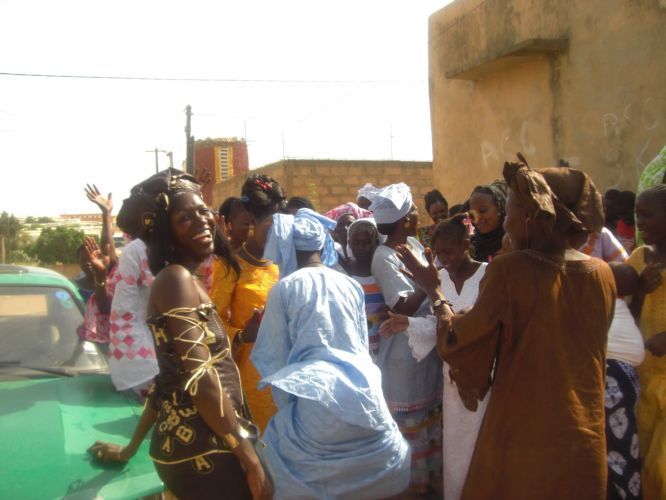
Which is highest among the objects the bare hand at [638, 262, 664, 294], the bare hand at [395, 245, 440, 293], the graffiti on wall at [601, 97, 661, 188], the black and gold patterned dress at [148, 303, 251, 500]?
the graffiti on wall at [601, 97, 661, 188]

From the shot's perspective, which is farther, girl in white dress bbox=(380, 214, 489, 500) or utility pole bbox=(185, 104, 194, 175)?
utility pole bbox=(185, 104, 194, 175)

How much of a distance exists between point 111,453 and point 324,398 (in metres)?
0.96

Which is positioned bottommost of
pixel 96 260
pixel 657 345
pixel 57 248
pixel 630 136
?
pixel 657 345

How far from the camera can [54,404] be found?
11.4ft

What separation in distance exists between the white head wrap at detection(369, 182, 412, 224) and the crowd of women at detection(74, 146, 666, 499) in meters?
0.03

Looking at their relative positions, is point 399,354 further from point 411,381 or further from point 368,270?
point 368,270

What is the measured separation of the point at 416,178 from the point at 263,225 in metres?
12.8

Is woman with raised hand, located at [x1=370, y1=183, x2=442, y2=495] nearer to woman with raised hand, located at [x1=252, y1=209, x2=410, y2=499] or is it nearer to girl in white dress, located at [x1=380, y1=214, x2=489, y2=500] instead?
girl in white dress, located at [x1=380, y1=214, x2=489, y2=500]

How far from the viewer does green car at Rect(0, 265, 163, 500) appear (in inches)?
109

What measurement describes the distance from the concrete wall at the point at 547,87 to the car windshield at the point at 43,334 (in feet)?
19.1

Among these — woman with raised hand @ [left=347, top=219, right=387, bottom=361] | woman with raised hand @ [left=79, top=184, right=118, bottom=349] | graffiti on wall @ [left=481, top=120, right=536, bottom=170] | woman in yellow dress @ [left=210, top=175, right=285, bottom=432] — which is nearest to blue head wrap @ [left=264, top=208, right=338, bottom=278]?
woman in yellow dress @ [left=210, top=175, right=285, bottom=432]

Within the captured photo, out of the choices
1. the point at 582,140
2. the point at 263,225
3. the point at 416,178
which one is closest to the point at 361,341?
the point at 263,225

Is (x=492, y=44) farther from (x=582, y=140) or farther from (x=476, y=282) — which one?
(x=476, y=282)

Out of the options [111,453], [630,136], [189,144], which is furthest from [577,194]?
[189,144]
